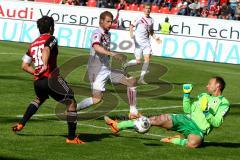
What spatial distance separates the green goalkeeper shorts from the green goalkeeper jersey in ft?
0.24

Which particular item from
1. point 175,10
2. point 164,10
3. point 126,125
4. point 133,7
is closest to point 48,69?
point 126,125

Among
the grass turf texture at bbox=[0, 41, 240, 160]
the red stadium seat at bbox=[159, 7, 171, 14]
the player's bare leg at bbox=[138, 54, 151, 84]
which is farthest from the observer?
the red stadium seat at bbox=[159, 7, 171, 14]

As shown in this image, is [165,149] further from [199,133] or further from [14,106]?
[14,106]

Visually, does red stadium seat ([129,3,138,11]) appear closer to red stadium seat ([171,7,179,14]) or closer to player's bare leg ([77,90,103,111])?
red stadium seat ([171,7,179,14])

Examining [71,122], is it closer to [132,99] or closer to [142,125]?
[142,125]

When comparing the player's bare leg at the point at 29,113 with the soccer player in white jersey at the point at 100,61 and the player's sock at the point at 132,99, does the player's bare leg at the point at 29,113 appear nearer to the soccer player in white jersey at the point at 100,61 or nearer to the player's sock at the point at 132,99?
the soccer player in white jersey at the point at 100,61

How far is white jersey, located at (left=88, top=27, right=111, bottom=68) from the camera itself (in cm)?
1353

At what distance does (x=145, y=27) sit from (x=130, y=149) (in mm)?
11721

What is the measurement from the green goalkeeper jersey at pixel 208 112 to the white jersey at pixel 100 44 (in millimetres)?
2495

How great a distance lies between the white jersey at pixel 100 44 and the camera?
44.4 feet

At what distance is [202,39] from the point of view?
34.3 m

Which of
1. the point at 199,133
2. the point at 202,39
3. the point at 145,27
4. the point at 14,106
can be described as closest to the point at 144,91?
the point at 145,27

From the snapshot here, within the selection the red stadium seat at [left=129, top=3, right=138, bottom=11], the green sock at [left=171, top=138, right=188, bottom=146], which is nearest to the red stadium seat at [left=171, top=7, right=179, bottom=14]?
the red stadium seat at [left=129, top=3, right=138, bottom=11]

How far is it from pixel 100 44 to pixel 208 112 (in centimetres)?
292
